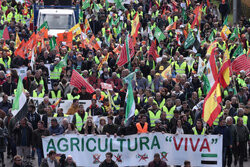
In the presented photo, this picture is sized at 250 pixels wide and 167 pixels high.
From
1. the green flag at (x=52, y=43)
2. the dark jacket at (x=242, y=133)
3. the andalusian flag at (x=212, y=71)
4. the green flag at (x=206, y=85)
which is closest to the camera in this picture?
the dark jacket at (x=242, y=133)

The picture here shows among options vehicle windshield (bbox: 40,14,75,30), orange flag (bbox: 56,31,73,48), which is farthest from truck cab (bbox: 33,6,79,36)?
orange flag (bbox: 56,31,73,48)

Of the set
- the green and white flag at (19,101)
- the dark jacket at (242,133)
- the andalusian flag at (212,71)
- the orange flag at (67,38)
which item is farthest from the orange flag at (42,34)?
the dark jacket at (242,133)

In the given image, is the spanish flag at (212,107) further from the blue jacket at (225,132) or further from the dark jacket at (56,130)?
the dark jacket at (56,130)

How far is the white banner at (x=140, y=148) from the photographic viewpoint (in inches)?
744

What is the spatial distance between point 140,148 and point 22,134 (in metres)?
2.97

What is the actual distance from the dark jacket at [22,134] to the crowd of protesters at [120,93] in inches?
1.0

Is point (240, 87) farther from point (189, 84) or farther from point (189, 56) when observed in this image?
point (189, 56)

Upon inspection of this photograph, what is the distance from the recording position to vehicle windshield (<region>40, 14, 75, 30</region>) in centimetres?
3325

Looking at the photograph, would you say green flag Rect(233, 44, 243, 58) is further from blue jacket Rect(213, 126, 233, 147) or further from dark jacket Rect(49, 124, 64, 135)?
dark jacket Rect(49, 124, 64, 135)

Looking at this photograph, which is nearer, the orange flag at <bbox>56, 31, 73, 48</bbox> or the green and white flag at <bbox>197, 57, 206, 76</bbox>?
the green and white flag at <bbox>197, 57, 206, 76</bbox>

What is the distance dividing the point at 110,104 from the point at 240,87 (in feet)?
16.0

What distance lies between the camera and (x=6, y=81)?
23.9m

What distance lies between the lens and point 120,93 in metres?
23.0

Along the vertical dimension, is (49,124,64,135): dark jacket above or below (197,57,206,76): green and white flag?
below
